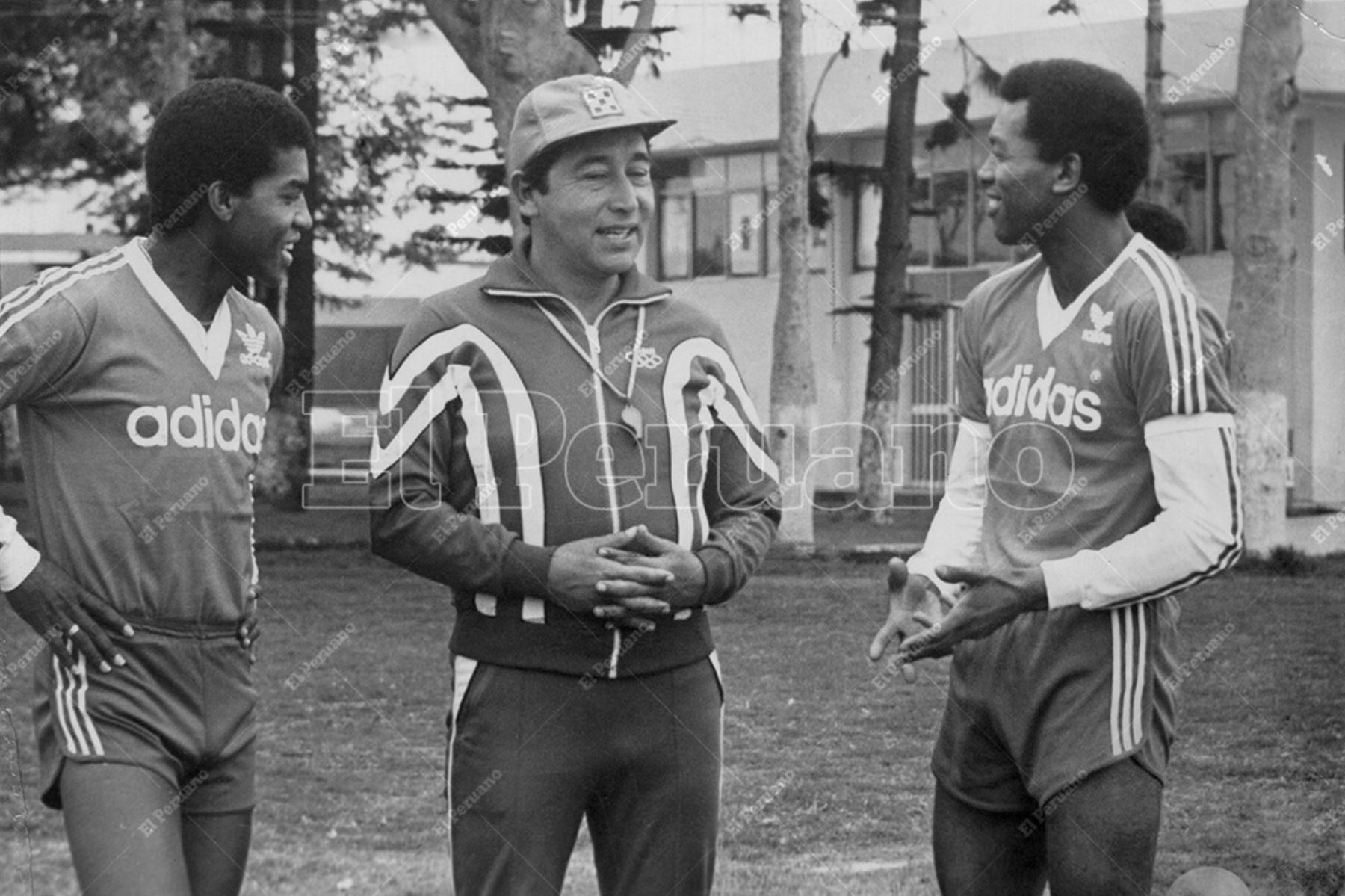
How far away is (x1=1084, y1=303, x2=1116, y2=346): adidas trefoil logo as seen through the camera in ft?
9.46

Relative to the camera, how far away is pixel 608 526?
2980 mm

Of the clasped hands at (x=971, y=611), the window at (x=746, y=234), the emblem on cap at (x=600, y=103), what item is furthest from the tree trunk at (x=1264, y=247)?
the emblem on cap at (x=600, y=103)

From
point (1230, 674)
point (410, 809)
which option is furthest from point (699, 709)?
point (1230, 674)

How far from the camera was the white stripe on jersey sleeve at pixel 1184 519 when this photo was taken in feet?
9.08

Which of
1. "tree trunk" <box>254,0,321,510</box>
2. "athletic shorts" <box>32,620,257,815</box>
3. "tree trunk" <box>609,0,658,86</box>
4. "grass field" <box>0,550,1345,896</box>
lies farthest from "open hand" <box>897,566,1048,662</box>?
"tree trunk" <box>254,0,321,510</box>

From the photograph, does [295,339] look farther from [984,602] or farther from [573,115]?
[984,602]

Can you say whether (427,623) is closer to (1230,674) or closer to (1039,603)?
(1230,674)

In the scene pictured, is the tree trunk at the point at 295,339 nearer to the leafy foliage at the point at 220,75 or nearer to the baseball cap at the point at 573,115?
the leafy foliage at the point at 220,75

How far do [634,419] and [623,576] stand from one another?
0.27 metres

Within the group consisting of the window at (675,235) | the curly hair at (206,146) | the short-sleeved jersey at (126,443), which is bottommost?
the short-sleeved jersey at (126,443)

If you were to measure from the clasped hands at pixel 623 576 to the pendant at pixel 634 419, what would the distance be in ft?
0.54

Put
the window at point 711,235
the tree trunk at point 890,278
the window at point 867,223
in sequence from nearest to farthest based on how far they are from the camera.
Result: 1. the tree trunk at point 890,278
2. the window at point 711,235
3. the window at point 867,223

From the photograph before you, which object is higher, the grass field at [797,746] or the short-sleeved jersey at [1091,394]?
the short-sleeved jersey at [1091,394]

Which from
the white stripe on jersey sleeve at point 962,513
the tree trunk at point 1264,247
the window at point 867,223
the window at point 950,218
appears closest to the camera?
the white stripe on jersey sleeve at point 962,513
